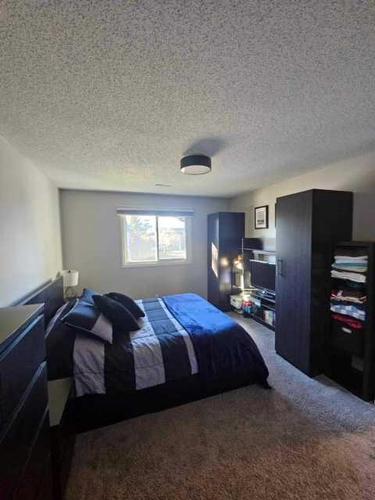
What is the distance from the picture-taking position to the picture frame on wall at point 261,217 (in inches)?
149

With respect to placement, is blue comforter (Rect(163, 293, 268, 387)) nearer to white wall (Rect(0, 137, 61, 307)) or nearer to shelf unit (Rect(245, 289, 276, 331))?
shelf unit (Rect(245, 289, 276, 331))

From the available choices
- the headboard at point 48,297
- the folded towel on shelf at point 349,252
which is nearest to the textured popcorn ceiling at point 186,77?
the folded towel on shelf at point 349,252

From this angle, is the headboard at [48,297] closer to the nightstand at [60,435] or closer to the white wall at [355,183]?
the nightstand at [60,435]

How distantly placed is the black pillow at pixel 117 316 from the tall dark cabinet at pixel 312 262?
1791 mm

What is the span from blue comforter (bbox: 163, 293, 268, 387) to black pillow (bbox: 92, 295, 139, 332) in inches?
21.4

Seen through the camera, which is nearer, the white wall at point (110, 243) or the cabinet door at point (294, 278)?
the cabinet door at point (294, 278)

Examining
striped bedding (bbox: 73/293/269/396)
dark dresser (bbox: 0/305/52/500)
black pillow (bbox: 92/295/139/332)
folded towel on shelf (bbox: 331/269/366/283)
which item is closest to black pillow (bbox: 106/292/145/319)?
striped bedding (bbox: 73/293/269/396)

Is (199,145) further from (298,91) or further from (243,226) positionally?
(243,226)

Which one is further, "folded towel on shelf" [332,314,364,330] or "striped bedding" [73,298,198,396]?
"folded towel on shelf" [332,314,364,330]

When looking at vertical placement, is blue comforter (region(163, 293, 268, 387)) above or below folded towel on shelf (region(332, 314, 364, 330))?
below

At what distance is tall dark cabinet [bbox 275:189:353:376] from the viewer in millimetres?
2287

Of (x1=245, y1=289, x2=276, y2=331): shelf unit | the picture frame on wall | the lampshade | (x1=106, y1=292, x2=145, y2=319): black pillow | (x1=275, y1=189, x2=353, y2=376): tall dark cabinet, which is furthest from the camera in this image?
the picture frame on wall

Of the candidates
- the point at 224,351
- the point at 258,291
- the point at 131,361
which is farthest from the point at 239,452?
the point at 258,291

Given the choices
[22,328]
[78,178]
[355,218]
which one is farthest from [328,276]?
[78,178]
